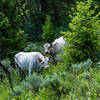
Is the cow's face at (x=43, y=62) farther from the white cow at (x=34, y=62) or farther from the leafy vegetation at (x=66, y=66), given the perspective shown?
the leafy vegetation at (x=66, y=66)

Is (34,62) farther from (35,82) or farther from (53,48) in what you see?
(53,48)

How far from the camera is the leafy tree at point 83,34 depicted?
7973 mm

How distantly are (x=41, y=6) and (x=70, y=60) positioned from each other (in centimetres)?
1890

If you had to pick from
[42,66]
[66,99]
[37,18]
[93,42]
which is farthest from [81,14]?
[37,18]

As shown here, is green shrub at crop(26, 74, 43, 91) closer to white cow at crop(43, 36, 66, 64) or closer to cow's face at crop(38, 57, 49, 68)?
cow's face at crop(38, 57, 49, 68)

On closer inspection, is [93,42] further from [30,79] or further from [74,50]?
[30,79]

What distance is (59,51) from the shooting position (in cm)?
1141

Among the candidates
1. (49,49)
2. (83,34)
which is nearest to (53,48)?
(49,49)

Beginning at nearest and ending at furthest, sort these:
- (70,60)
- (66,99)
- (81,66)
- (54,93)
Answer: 1. (66,99)
2. (54,93)
3. (81,66)
4. (70,60)

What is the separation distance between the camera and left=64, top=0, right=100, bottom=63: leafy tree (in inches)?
314

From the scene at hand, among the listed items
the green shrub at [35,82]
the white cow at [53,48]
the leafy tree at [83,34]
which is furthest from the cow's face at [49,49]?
the green shrub at [35,82]

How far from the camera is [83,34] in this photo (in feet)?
26.6

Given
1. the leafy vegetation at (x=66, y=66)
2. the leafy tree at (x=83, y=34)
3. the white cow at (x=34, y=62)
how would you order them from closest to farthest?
the leafy vegetation at (x=66, y=66) → the leafy tree at (x=83, y=34) → the white cow at (x=34, y=62)

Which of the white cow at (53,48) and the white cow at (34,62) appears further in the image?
the white cow at (53,48)
